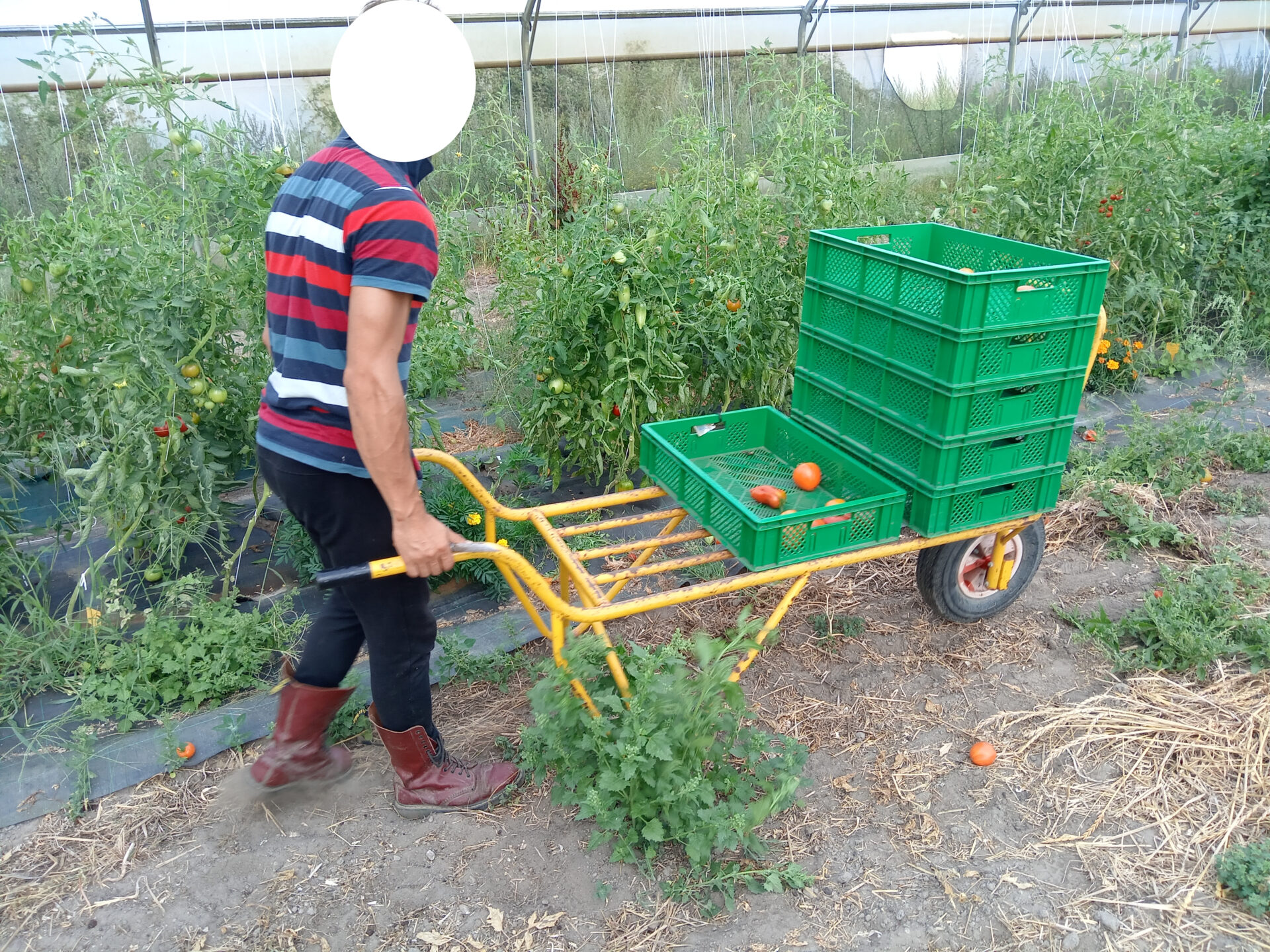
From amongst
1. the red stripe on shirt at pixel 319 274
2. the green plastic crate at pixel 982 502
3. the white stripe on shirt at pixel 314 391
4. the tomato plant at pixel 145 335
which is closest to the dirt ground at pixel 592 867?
the green plastic crate at pixel 982 502

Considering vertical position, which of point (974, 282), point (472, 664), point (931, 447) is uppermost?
point (974, 282)

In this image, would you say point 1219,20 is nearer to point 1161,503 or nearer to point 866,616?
point 1161,503

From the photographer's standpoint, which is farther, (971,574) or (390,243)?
(971,574)

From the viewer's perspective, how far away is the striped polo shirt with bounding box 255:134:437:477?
73.5 inches

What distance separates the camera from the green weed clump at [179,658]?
111 inches

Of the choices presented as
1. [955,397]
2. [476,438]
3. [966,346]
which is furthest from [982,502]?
[476,438]

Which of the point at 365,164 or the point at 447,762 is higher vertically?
the point at 365,164

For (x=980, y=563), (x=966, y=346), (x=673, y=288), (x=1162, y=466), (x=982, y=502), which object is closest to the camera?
(x=966, y=346)

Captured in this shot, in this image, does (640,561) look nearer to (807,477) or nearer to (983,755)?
(807,477)

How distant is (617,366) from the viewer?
371cm

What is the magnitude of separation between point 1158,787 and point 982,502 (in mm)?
931

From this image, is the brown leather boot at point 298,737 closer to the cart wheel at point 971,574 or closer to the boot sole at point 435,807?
the boot sole at point 435,807

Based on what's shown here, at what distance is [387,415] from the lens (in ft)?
6.26

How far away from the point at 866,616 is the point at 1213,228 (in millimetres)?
4319
